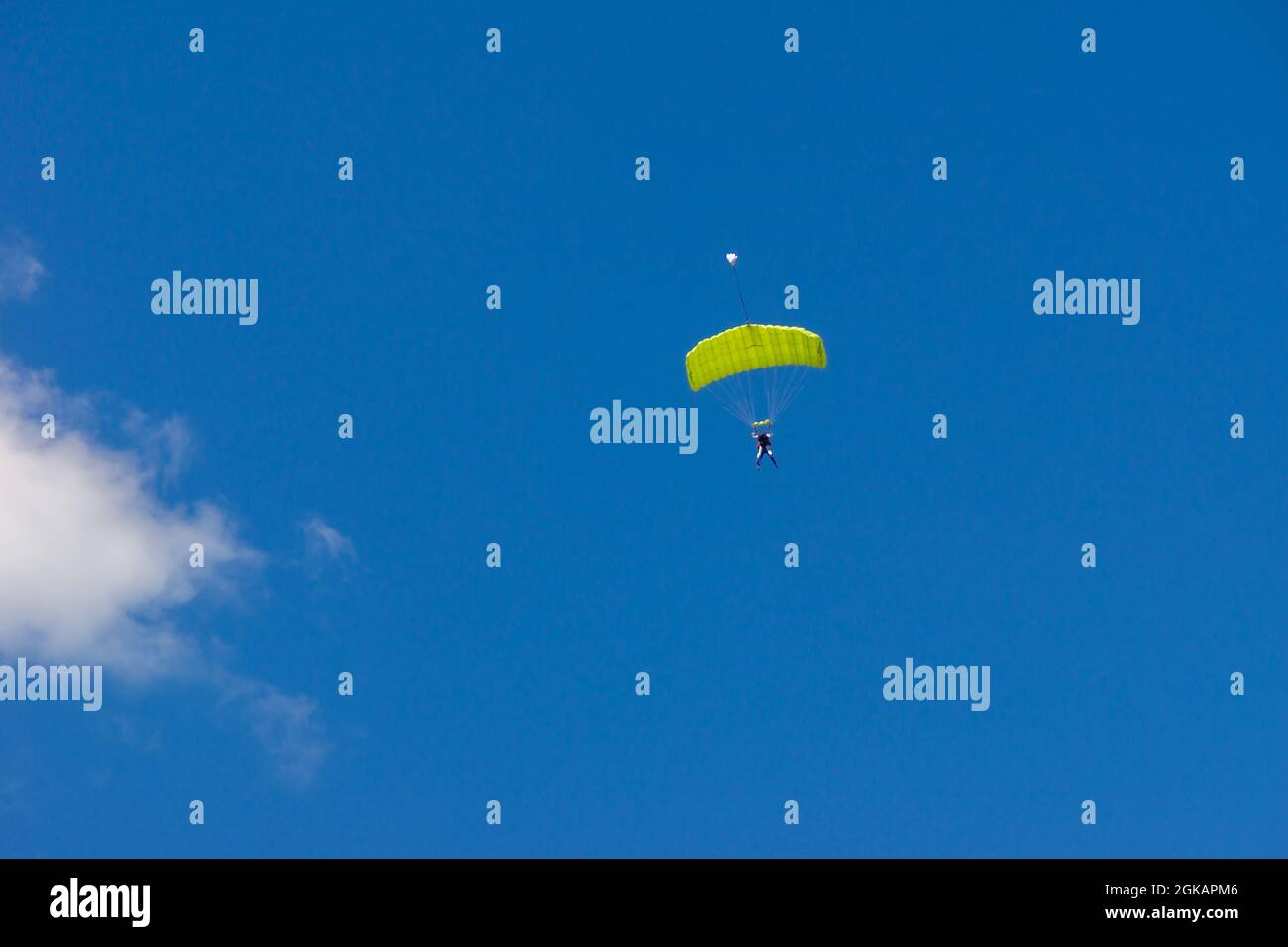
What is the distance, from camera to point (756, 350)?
69938 millimetres

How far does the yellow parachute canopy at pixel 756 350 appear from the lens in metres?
69.9

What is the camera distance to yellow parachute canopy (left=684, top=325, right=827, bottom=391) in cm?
6988
